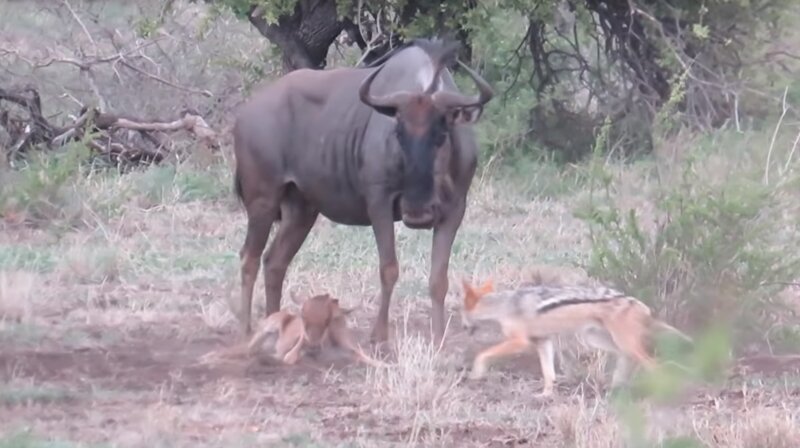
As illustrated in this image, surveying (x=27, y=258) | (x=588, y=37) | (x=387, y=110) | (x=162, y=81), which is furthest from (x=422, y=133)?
(x=588, y=37)

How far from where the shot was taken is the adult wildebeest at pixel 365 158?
27.1 ft

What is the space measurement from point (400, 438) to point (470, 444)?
0.30 metres

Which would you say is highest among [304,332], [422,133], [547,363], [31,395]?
[422,133]

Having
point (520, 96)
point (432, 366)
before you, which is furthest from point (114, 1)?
point (432, 366)

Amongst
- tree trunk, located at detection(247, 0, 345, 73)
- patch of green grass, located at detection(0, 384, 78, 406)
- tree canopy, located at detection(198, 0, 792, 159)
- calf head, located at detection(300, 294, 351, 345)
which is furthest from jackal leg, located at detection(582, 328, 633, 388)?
tree trunk, located at detection(247, 0, 345, 73)

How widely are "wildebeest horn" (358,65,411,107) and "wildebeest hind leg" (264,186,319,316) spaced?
1190 mm

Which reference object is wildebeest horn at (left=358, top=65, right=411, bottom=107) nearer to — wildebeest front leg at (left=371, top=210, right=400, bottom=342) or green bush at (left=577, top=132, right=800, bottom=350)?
wildebeest front leg at (left=371, top=210, right=400, bottom=342)

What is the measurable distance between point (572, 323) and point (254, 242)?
2.84 metres

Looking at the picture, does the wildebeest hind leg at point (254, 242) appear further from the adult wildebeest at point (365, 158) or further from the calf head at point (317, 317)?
the calf head at point (317, 317)

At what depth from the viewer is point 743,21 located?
15672mm

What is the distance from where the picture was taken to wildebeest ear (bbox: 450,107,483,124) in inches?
326

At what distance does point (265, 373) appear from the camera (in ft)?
25.6

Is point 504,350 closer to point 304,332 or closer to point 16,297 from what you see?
point 304,332

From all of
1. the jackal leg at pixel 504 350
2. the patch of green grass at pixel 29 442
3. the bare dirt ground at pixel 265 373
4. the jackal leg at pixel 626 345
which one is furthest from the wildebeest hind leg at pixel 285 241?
the patch of green grass at pixel 29 442
